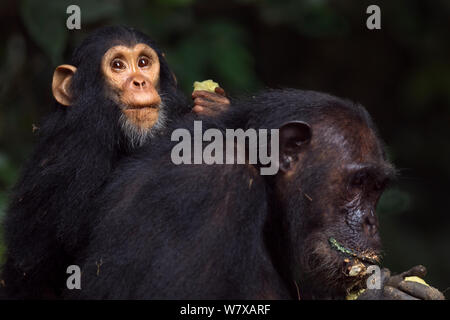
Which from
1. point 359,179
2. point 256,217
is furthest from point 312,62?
point 256,217

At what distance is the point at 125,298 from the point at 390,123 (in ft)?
29.5

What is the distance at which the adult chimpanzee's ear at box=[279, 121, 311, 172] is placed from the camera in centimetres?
401

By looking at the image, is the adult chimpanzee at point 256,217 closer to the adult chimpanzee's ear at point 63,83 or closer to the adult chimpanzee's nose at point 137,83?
the adult chimpanzee's nose at point 137,83

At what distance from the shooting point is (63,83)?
16.9 feet

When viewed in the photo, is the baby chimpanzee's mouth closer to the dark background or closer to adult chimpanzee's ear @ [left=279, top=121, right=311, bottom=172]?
adult chimpanzee's ear @ [left=279, top=121, right=311, bottom=172]

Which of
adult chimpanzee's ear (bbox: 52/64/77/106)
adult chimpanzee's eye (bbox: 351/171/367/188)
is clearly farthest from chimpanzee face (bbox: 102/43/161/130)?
adult chimpanzee's eye (bbox: 351/171/367/188)

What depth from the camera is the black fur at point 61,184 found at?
171 inches

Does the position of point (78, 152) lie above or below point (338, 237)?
above

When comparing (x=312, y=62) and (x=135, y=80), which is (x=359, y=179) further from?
(x=312, y=62)

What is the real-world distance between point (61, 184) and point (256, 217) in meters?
1.34

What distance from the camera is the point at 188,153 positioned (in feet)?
12.7
